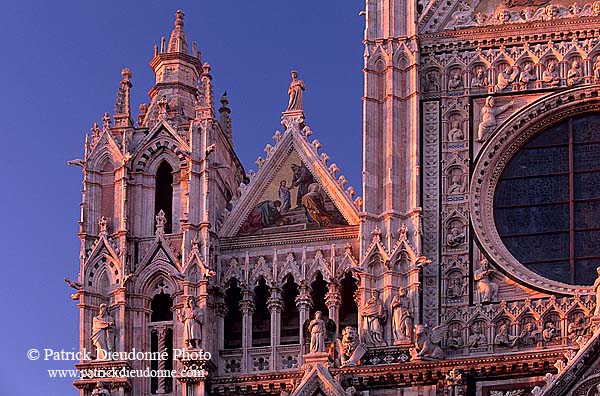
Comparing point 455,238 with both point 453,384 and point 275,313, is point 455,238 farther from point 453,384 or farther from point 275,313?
point 275,313

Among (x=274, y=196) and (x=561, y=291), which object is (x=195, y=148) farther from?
(x=561, y=291)

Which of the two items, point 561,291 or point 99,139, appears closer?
point 561,291

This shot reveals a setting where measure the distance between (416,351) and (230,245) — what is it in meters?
3.69

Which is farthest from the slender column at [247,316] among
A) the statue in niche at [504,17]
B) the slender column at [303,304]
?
the statue in niche at [504,17]

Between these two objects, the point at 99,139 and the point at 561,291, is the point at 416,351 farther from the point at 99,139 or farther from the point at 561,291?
the point at 99,139

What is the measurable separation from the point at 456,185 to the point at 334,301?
2.51 meters

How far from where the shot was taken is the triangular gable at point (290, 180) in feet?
128

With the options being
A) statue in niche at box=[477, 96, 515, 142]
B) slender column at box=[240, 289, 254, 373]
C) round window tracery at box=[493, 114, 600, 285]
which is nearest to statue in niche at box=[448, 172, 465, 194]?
round window tracery at box=[493, 114, 600, 285]

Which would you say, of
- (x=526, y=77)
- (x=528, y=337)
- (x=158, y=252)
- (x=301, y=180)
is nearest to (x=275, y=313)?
(x=158, y=252)

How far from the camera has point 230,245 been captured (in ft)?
128

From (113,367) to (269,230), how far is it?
321 centimetres

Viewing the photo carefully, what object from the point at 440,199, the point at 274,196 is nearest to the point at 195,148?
the point at 274,196

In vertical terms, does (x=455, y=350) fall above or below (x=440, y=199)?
below

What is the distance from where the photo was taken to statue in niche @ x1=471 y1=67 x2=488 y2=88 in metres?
39.4
